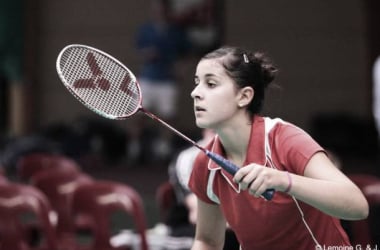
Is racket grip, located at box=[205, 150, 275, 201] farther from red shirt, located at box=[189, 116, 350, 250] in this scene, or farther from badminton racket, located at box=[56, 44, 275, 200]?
badminton racket, located at box=[56, 44, 275, 200]

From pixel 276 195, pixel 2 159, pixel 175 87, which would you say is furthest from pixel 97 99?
pixel 175 87

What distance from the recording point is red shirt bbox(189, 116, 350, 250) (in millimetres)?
3012

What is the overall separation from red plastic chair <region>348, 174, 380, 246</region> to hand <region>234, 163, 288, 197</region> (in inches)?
85.7

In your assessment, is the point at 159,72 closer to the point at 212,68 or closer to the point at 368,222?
the point at 368,222

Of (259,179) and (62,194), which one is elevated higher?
(259,179)

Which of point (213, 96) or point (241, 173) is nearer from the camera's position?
point (241, 173)

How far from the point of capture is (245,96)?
3070 mm

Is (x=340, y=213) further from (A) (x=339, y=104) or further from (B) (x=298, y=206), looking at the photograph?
(A) (x=339, y=104)

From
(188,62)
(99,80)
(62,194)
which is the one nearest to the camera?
(99,80)

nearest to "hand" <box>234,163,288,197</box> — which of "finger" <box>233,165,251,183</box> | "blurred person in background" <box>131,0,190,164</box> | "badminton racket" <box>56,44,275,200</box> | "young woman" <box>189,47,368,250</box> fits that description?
"finger" <box>233,165,251,183</box>

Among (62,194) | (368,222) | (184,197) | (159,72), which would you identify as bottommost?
(159,72)

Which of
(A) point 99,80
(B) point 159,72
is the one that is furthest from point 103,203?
(B) point 159,72

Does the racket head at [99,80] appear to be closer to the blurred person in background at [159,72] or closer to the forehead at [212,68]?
the forehead at [212,68]

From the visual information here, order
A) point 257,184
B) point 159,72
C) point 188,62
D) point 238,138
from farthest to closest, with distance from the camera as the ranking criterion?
1. point 188,62
2. point 159,72
3. point 238,138
4. point 257,184
